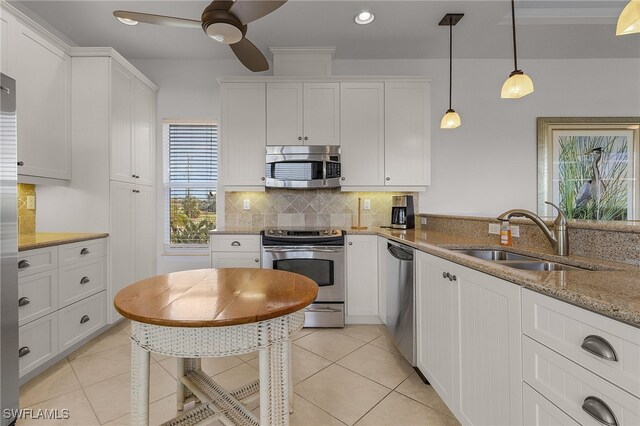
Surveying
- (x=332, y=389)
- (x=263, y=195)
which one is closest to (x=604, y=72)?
(x=263, y=195)

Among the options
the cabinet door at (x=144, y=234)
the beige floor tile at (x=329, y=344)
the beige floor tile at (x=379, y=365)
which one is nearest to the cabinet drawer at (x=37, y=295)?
the cabinet door at (x=144, y=234)

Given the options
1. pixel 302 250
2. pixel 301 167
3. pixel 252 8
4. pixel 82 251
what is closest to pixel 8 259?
pixel 82 251

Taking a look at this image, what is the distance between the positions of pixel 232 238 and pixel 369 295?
146cm

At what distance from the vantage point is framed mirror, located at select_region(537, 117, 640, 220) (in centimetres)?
325

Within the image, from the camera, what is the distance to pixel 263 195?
3371 mm

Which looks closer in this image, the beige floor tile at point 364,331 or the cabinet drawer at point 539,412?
the cabinet drawer at point 539,412

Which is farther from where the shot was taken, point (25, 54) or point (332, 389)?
point (25, 54)

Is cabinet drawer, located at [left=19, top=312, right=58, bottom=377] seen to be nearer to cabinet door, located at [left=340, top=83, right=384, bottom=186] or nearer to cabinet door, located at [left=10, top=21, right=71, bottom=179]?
cabinet door, located at [left=10, top=21, right=71, bottom=179]

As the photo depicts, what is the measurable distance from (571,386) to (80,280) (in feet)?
9.89

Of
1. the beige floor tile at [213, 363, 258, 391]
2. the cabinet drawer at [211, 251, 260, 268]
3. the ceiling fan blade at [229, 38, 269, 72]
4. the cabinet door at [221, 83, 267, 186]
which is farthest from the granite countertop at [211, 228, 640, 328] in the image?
the cabinet door at [221, 83, 267, 186]

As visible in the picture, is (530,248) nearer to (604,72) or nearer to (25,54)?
(604,72)

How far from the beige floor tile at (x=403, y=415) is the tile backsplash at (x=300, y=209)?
1945 mm

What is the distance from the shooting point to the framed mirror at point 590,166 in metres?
3.25

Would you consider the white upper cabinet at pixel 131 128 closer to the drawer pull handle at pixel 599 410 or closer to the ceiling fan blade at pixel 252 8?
the ceiling fan blade at pixel 252 8
